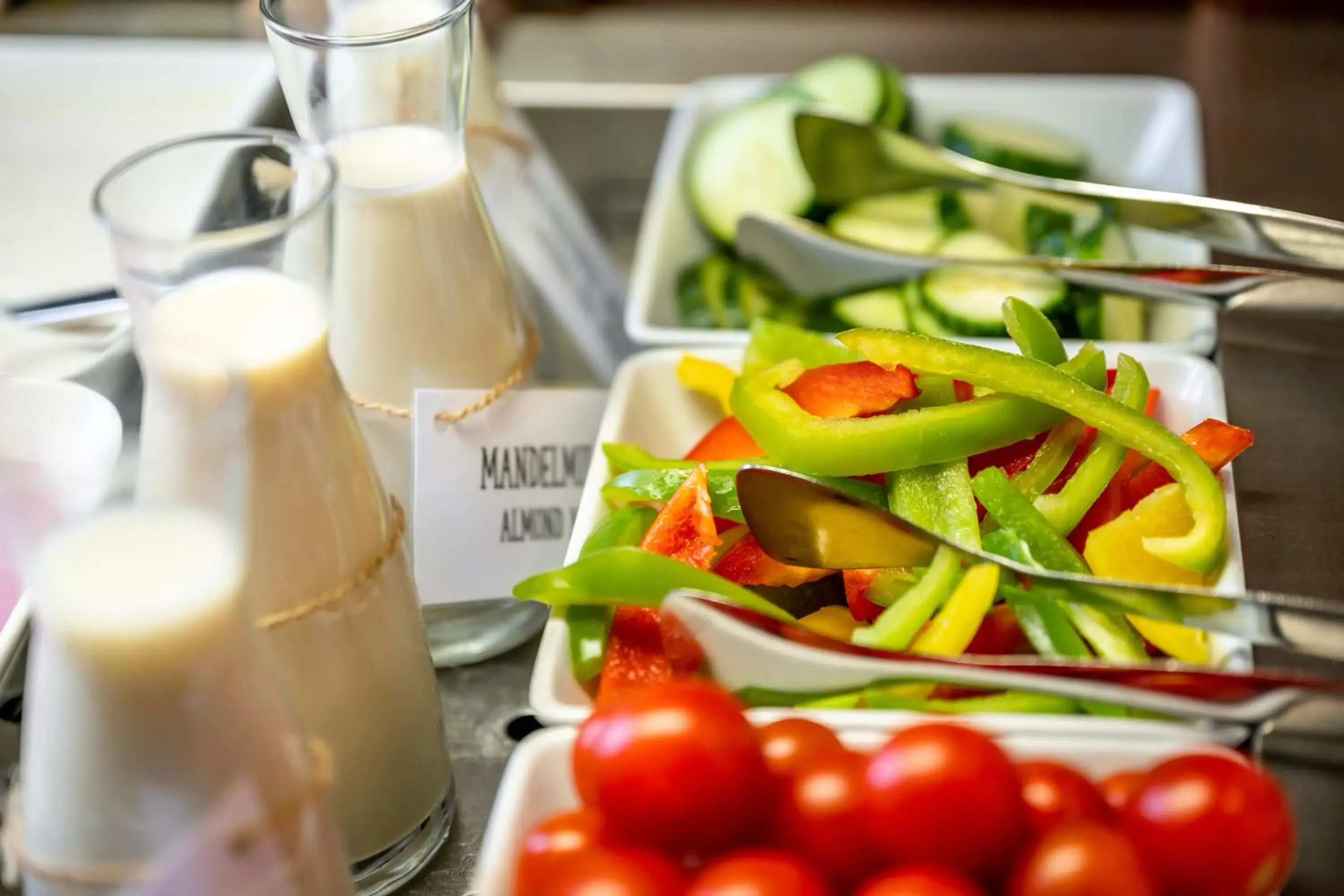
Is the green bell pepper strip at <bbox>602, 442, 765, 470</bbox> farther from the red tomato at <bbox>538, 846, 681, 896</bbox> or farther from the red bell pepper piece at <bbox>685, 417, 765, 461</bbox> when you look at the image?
the red tomato at <bbox>538, 846, 681, 896</bbox>

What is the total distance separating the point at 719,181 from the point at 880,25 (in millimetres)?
665

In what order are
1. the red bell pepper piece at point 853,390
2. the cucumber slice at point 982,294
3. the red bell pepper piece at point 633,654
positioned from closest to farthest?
the red bell pepper piece at point 633,654
the red bell pepper piece at point 853,390
the cucumber slice at point 982,294

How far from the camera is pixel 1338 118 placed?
5.63 feet

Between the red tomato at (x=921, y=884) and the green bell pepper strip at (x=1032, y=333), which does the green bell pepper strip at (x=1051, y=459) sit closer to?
the green bell pepper strip at (x=1032, y=333)

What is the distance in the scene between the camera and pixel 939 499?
2.98 ft

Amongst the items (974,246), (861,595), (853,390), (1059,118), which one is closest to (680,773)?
(861,595)

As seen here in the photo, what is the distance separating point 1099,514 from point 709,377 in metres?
0.34

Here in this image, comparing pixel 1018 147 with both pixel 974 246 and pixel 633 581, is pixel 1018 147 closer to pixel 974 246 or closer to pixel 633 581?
pixel 974 246

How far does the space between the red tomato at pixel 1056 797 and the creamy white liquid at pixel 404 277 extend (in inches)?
18.9

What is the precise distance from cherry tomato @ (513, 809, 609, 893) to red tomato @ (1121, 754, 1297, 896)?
0.85 ft

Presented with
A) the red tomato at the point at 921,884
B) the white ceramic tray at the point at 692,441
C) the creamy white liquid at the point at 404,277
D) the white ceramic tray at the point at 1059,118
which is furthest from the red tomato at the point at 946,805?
the white ceramic tray at the point at 1059,118

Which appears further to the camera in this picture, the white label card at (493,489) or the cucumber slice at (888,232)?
the cucumber slice at (888,232)

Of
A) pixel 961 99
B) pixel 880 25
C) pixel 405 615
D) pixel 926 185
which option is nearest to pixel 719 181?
pixel 926 185

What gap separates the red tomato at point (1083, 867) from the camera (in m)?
0.59
